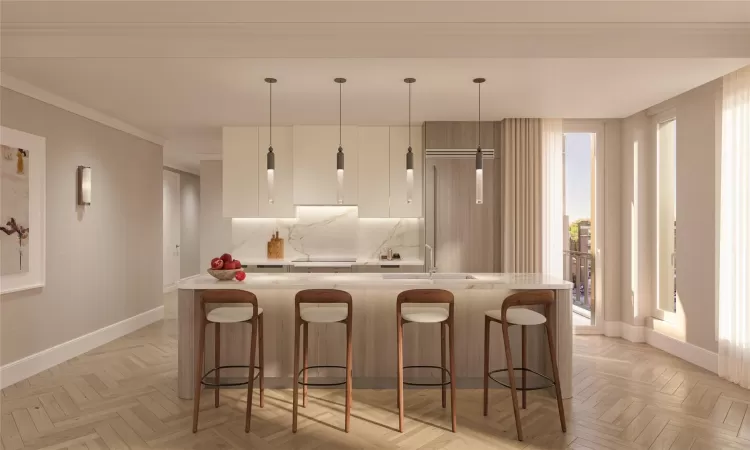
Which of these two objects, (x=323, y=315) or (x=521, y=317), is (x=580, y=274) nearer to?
(x=521, y=317)

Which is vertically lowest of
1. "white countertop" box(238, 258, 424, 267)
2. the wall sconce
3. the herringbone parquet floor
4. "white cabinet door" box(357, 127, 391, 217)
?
the herringbone parquet floor

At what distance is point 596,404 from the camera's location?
12.2ft

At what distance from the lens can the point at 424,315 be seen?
11.1 ft

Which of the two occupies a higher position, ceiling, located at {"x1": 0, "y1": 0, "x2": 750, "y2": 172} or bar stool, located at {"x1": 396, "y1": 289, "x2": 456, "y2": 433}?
ceiling, located at {"x1": 0, "y1": 0, "x2": 750, "y2": 172}

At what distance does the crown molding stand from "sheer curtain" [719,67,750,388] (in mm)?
6500

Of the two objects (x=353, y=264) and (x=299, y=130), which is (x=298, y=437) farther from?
(x=299, y=130)

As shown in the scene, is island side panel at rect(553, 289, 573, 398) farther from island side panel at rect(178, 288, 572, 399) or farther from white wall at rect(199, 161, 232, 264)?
white wall at rect(199, 161, 232, 264)

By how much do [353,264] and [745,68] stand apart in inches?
173

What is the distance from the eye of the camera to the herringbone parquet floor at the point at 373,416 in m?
3.07

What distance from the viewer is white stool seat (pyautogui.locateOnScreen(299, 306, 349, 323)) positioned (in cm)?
336

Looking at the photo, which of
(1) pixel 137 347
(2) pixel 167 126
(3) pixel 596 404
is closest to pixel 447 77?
(3) pixel 596 404

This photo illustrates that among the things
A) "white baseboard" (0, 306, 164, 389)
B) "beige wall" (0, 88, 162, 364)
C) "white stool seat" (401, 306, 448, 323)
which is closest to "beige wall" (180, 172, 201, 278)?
"beige wall" (0, 88, 162, 364)

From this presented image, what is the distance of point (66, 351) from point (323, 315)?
3.32 metres

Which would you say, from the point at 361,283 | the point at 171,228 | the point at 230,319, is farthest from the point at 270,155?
the point at 171,228
